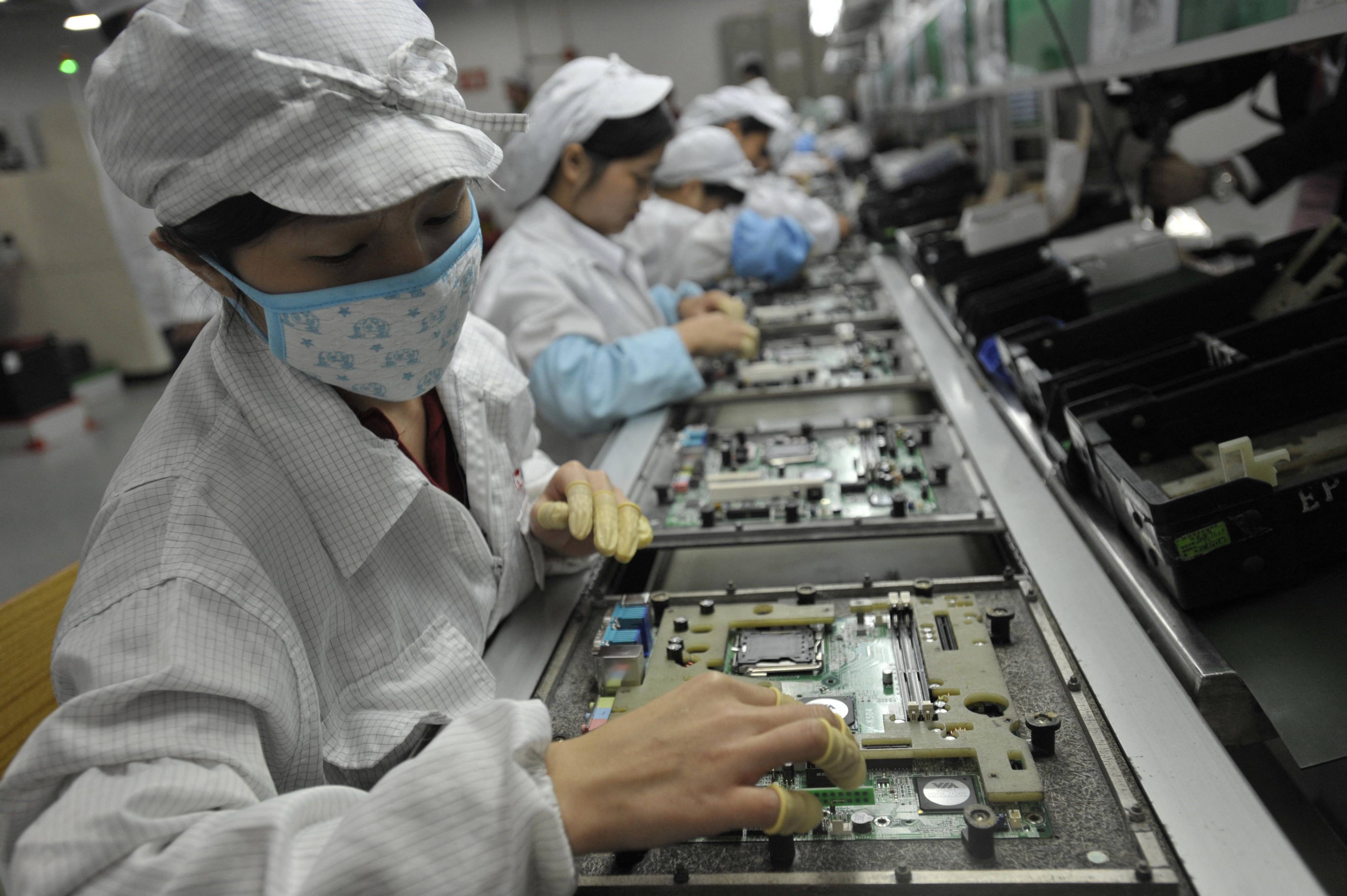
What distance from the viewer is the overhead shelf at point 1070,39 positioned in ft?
4.65

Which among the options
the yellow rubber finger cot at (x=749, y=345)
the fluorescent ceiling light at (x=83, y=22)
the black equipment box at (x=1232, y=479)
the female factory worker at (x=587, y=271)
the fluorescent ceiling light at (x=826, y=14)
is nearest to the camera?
the black equipment box at (x=1232, y=479)

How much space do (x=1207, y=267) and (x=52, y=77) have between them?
3406mm

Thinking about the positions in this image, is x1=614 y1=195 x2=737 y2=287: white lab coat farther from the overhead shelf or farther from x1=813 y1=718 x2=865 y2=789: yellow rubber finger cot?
x1=813 y1=718 x2=865 y2=789: yellow rubber finger cot

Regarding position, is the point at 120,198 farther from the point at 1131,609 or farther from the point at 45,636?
the point at 1131,609

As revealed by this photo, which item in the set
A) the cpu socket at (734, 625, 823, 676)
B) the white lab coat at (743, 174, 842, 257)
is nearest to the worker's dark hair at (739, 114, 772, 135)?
the white lab coat at (743, 174, 842, 257)

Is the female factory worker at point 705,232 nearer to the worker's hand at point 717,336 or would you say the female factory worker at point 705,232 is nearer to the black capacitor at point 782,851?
the worker's hand at point 717,336

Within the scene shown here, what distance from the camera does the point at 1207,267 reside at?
2.39m

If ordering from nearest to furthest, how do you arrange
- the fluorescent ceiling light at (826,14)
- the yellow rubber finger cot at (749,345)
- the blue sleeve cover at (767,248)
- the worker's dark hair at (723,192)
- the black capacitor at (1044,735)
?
1. the black capacitor at (1044,735)
2. the yellow rubber finger cot at (749,345)
3. the blue sleeve cover at (767,248)
4. the worker's dark hair at (723,192)
5. the fluorescent ceiling light at (826,14)

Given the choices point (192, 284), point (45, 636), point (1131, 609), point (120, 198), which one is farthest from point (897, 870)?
point (120, 198)

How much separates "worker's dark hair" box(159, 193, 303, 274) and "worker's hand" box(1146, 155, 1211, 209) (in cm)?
283

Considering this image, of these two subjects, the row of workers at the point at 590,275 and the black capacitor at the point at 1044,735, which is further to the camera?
the row of workers at the point at 590,275

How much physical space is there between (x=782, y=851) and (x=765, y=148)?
224 inches

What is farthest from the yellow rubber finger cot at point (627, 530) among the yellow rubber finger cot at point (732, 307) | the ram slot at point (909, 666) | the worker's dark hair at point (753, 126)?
the worker's dark hair at point (753, 126)

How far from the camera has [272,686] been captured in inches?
32.2
